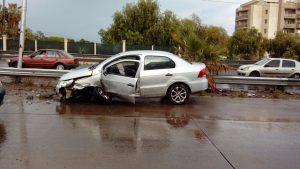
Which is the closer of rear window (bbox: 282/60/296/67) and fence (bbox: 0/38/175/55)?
rear window (bbox: 282/60/296/67)

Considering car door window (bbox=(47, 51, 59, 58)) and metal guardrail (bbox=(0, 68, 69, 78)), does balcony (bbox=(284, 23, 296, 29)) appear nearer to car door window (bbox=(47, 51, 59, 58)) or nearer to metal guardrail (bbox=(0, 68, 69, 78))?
car door window (bbox=(47, 51, 59, 58))

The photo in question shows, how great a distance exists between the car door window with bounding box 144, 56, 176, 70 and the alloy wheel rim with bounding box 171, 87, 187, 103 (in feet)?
2.29

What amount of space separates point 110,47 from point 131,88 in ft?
86.6

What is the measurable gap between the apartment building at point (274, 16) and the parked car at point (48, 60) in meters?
77.3

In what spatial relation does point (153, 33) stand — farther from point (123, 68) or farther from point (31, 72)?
point (123, 68)

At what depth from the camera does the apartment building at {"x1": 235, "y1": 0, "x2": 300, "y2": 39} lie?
90.5 m

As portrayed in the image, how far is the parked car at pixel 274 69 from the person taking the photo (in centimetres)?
2000

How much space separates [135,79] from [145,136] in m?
3.18

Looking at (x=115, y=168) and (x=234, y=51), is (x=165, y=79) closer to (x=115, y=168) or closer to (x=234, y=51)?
(x=115, y=168)

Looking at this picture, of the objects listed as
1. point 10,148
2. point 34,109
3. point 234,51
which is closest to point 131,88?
point 34,109

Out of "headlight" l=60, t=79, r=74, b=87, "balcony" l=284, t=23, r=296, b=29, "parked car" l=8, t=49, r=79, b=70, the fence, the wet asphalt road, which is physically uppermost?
"balcony" l=284, t=23, r=296, b=29

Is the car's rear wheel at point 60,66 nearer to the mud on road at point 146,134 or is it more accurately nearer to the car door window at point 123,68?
the mud on road at point 146,134

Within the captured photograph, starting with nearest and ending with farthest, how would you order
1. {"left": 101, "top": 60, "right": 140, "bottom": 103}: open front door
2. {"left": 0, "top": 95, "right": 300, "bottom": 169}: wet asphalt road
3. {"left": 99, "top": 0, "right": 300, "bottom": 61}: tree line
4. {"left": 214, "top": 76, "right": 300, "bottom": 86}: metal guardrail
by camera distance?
{"left": 0, "top": 95, "right": 300, "bottom": 169}: wet asphalt road
{"left": 101, "top": 60, "right": 140, "bottom": 103}: open front door
{"left": 214, "top": 76, "right": 300, "bottom": 86}: metal guardrail
{"left": 99, "top": 0, "right": 300, "bottom": 61}: tree line

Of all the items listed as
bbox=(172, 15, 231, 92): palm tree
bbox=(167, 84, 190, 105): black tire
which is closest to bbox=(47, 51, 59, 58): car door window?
bbox=(172, 15, 231, 92): palm tree
